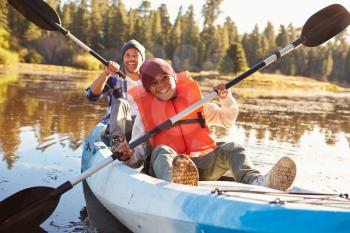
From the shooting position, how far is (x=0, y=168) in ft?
15.3

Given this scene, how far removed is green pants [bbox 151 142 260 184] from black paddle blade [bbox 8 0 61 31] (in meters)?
2.11

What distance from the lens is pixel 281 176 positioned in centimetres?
302

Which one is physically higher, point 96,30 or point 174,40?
point 96,30

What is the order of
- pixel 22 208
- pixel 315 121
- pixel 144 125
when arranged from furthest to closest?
pixel 315 121
pixel 144 125
pixel 22 208

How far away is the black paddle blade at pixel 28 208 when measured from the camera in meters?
3.24

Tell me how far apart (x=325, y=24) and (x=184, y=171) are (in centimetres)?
200

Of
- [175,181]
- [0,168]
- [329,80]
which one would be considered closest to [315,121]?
[0,168]

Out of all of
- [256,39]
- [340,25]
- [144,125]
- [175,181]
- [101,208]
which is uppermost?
[256,39]

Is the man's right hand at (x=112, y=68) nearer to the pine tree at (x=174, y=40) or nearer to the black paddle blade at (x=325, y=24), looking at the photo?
the black paddle blade at (x=325, y=24)

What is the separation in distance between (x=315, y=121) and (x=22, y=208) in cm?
869

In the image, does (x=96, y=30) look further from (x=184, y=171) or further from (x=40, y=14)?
(x=184, y=171)

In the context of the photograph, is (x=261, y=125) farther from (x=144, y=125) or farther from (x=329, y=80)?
(x=329, y=80)

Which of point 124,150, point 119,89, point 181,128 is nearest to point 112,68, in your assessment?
point 119,89

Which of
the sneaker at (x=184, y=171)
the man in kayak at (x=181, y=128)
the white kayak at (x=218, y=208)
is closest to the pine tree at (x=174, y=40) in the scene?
the man in kayak at (x=181, y=128)
